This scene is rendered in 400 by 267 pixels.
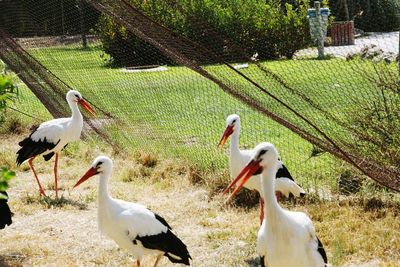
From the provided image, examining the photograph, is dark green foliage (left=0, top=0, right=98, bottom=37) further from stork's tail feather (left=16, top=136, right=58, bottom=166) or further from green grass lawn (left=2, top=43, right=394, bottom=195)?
stork's tail feather (left=16, top=136, right=58, bottom=166)

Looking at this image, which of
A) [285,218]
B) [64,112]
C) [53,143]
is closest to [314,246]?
[285,218]

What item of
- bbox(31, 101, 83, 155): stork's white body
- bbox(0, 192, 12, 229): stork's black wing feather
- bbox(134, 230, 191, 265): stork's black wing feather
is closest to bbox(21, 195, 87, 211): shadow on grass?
bbox(31, 101, 83, 155): stork's white body

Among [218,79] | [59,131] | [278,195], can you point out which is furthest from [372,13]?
[218,79]

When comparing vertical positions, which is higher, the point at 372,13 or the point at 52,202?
the point at 52,202

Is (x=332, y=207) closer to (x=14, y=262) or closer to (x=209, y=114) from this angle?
(x=14, y=262)

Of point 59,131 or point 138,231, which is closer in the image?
point 138,231

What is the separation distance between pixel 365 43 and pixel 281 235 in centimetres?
757

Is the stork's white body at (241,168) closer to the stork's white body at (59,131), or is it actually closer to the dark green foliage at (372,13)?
the stork's white body at (59,131)

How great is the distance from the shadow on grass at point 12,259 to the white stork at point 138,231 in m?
0.86

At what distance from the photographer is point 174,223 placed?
638cm

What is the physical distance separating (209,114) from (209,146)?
6.48ft

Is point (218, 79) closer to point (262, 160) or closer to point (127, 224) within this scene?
point (127, 224)

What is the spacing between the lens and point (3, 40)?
886 centimetres

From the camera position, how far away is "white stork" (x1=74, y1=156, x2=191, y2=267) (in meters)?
5.00
